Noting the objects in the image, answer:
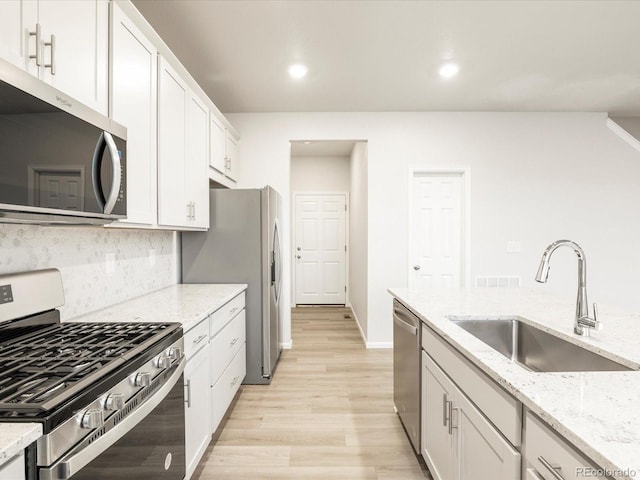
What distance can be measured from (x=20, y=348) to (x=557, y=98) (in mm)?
4724

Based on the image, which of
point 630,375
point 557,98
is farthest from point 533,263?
point 630,375

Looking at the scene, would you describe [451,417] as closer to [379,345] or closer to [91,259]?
[91,259]

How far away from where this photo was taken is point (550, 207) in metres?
4.15

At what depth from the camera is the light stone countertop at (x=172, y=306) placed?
1770 millimetres

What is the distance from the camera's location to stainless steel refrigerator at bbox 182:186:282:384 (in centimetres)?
310

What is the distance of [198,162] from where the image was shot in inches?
108

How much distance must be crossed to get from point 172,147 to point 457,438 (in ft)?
7.19

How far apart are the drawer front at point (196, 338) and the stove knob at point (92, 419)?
2.38 feet

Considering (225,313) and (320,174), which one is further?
(320,174)

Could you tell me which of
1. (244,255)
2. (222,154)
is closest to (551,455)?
(244,255)

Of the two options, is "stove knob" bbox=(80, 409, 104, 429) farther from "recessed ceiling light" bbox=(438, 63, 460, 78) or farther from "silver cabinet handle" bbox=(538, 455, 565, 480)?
"recessed ceiling light" bbox=(438, 63, 460, 78)

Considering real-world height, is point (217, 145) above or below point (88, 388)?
above

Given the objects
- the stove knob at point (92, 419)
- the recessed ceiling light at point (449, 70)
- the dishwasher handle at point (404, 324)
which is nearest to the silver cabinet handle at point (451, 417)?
the dishwasher handle at point (404, 324)

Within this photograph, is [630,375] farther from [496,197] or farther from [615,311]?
[496,197]
